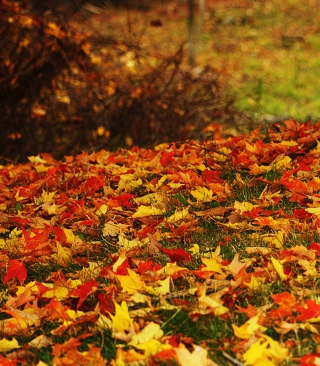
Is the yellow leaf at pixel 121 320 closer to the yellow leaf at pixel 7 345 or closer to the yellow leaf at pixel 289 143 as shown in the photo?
the yellow leaf at pixel 7 345

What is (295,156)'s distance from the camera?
4277mm

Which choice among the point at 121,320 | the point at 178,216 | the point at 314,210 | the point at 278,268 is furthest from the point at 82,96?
the point at 121,320

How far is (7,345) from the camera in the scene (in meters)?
2.29

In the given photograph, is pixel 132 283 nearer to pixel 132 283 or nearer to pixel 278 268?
pixel 132 283

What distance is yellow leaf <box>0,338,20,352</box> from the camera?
2.28 m

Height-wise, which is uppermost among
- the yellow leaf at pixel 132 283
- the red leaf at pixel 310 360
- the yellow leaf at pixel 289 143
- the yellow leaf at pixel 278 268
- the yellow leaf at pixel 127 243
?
the yellow leaf at pixel 289 143

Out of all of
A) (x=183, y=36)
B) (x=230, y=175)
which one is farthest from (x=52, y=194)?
(x=183, y=36)

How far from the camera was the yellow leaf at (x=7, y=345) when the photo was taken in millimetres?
2277

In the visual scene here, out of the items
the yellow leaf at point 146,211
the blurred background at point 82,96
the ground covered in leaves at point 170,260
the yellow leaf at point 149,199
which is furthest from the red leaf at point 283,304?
the blurred background at point 82,96

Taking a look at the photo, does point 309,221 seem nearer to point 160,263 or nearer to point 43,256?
point 160,263

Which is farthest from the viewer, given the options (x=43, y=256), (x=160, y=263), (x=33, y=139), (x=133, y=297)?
(x=33, y=139)

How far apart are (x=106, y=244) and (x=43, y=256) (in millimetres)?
328

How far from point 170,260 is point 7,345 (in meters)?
0.85

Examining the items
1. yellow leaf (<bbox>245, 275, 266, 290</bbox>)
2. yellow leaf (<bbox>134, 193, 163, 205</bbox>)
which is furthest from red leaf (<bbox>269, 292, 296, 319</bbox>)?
yellow leaf (<bbox>134, 193, 163, 205</bbox>)
